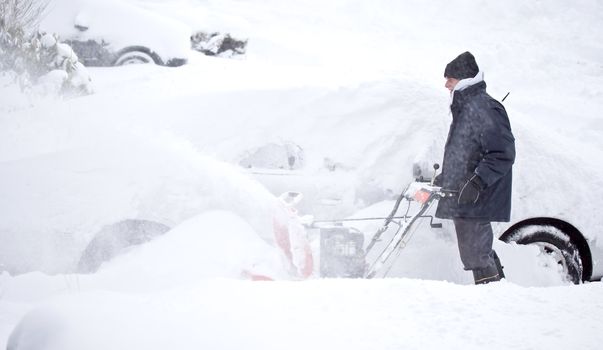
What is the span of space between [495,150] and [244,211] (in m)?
1.66

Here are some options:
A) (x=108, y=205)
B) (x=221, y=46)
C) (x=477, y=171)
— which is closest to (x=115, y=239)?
(x=108, y=205)

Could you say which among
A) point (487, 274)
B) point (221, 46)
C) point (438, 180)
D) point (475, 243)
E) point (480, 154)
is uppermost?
point (221, 46)

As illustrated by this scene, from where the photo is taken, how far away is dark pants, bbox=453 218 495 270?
3.04 meters

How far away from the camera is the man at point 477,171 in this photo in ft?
9.66

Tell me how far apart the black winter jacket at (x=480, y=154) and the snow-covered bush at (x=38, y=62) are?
4239 mm

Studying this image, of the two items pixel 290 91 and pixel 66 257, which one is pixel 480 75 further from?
pixel 66 257

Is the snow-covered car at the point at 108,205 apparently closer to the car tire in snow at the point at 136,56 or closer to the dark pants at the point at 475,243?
the dark pants at the point at 475,243

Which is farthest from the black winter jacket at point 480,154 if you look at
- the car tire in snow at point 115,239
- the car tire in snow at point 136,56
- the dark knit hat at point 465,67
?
the car tire in snow at point 136,56

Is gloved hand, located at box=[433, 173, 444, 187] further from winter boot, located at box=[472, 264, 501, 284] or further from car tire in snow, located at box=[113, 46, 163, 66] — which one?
car tire in snow, located at box=[113, 46, 163, 66]

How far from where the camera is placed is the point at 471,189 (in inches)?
115

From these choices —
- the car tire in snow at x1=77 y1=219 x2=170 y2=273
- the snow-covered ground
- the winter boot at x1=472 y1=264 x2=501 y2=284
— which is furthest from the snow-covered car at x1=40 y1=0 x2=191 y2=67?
the winter boot at x1=472 y1=264 x2=501 y2=284

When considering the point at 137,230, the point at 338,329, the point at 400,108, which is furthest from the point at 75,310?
the point at 400,108

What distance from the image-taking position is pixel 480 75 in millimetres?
3199

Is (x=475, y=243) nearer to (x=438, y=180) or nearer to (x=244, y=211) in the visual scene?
(x=438, y=180)
